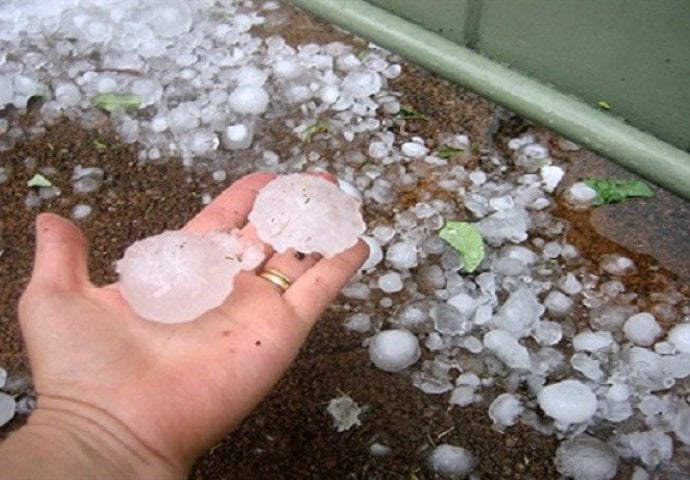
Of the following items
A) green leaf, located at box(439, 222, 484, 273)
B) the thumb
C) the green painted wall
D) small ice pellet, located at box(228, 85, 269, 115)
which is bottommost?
green leaf, located at box(439, 222, 484, 273)

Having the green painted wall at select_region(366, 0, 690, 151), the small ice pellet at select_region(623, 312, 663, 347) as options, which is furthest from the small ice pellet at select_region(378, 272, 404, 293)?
the green painted wall at select_region(366, 0, 690, 151)

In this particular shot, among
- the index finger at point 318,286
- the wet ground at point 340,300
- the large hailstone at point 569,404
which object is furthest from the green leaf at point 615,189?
the index finger at point 318,286

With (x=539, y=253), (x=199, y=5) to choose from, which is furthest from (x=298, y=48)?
(x=539, y=253)

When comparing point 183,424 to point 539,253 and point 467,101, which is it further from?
point 467,101

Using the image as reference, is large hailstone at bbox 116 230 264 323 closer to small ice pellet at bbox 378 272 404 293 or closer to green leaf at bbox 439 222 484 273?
small ice pellet at bbox 378 272 404 293

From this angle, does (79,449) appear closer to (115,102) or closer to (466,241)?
(466,241)

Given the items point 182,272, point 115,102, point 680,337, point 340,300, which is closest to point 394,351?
point 340,300
